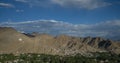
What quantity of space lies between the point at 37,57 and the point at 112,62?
168ft

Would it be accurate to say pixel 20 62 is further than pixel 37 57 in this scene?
No

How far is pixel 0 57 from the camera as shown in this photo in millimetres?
169750

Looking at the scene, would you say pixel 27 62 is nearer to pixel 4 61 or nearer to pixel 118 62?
pixel 4 61

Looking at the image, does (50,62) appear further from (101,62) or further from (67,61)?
(101,62)

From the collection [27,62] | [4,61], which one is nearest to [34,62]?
[27,62]

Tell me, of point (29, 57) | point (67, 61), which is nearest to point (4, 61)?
point (29, 57)

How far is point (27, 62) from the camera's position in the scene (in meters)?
158

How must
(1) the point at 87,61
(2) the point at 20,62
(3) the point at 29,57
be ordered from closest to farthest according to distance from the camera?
1. (2) the point at 20,62
2. (1) the point at 87,61
3. (3) the point at 29,57

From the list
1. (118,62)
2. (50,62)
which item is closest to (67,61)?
(50,62)

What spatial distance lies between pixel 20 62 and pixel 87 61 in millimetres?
42645

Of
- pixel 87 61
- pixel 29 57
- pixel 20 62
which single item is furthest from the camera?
pixel 29 57

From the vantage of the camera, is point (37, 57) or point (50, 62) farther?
point (37, 57)

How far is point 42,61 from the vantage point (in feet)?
544

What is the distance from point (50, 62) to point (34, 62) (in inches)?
434
